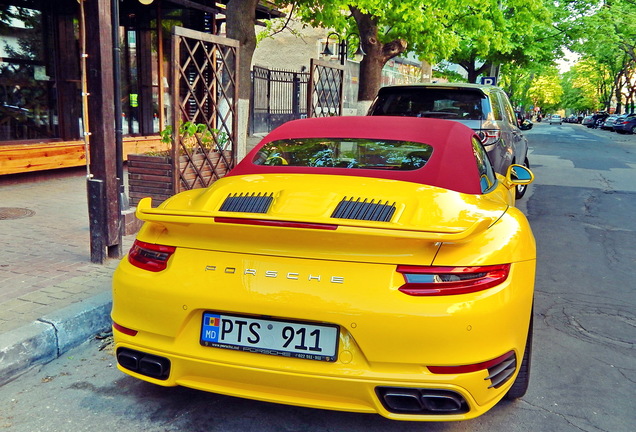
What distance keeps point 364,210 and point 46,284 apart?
10.4 ft

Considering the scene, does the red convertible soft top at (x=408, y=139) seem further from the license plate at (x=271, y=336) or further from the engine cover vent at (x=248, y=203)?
the license plate at (x=271, y=336)

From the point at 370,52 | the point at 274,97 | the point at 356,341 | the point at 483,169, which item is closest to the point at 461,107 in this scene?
the point at 483,169

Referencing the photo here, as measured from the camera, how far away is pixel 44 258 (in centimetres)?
543

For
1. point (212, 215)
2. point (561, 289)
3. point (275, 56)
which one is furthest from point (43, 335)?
point (275, 56)

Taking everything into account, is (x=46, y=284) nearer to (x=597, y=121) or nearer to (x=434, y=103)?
(x=434, y=103)

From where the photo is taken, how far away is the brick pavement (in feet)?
13.9

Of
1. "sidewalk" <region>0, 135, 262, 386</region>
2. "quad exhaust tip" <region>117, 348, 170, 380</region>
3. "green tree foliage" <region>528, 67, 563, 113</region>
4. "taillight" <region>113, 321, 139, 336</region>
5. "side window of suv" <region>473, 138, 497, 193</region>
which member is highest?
"green tree foliage" <region>528, 67, 563, 113</region>

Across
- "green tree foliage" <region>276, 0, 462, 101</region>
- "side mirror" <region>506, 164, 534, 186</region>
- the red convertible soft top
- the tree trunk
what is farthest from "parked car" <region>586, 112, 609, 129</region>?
the red convertible soft top

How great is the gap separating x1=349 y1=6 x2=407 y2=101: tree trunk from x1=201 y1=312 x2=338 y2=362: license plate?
12666 mm

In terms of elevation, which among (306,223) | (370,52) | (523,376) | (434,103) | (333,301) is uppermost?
(370,52)

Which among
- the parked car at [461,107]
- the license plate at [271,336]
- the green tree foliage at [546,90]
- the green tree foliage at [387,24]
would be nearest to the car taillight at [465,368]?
the license plate at [271,336]

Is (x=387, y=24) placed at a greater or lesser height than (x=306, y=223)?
greater

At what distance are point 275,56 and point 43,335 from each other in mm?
37641

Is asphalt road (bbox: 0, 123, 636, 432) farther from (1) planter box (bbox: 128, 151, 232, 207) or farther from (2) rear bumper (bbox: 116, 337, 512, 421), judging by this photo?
(1) planter box (bbox: 128, 151, 232, 207)
